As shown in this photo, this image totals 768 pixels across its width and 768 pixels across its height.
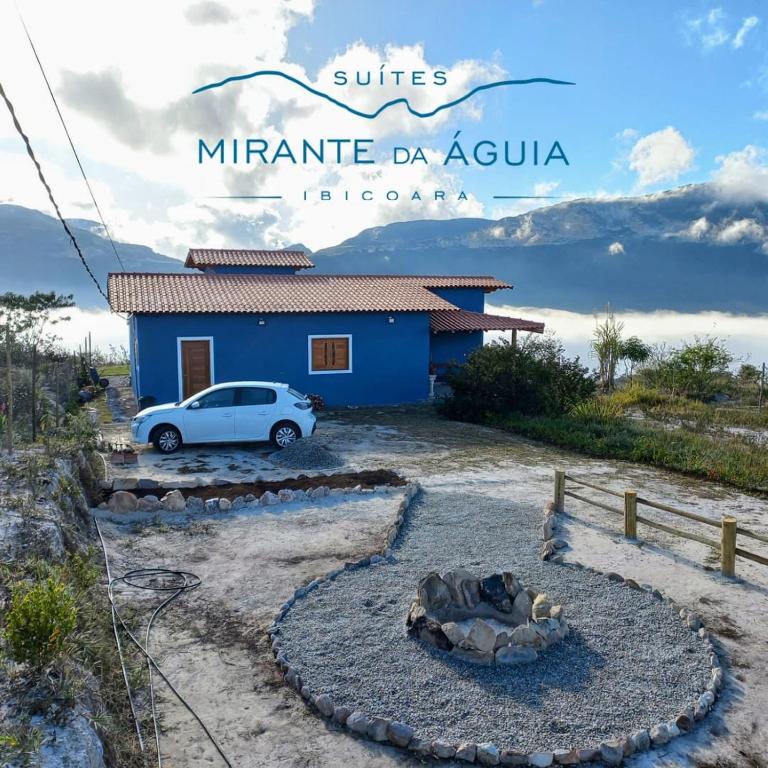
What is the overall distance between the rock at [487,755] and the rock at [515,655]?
3.43 ft

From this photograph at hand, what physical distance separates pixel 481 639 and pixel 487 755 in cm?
113

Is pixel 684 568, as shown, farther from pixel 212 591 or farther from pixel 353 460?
pixel 353 460

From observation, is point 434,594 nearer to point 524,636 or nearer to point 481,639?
point 481,639

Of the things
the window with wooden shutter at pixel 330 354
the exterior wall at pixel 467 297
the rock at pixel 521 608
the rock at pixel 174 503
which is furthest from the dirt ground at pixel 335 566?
the exterior wall at pixel 467 297

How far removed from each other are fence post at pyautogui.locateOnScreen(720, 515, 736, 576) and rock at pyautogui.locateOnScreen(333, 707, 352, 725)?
16.1 ft

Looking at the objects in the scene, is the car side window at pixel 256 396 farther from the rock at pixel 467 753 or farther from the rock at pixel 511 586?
the rock at pixel 467 753

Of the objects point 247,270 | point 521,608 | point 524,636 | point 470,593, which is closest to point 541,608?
point 521,608

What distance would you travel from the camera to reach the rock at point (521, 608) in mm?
5707

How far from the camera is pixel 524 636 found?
5137 millimetres

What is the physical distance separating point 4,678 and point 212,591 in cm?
285

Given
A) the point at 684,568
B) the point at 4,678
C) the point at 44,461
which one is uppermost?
the point at 44,461

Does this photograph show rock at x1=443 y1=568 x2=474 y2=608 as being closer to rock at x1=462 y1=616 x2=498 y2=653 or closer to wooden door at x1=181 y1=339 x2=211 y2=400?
rock at x1=462 y1=616 x2=498 y2=653

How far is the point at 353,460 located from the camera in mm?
12703

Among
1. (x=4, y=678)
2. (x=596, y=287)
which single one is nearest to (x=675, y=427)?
(x=4, y=678)
